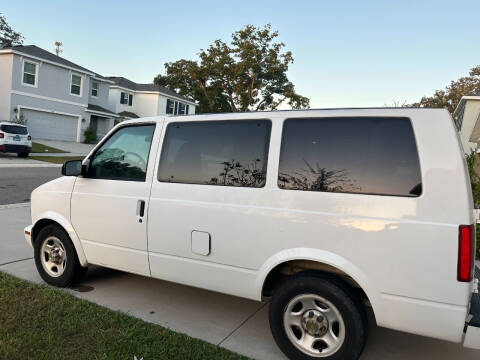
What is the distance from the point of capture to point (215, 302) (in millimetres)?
4320

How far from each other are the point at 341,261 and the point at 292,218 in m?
0.49

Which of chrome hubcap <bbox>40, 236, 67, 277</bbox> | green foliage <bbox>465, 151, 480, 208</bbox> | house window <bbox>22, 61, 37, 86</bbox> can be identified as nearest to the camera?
chrome hubcap <bbox>40, 236, 67, 277</bbox>

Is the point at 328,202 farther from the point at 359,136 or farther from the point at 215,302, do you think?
the point at 215,302

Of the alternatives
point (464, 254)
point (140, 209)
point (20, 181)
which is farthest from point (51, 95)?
point (464, 254)

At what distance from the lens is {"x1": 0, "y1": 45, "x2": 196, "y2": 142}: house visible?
2573 cm

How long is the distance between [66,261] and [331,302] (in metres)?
3.04

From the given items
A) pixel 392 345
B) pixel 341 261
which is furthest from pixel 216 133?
pixel 392 345

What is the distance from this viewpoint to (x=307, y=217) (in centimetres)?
298

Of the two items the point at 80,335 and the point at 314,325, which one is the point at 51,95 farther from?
the point at 314,325

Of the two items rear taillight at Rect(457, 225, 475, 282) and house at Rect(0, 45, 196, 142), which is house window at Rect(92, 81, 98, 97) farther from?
rear taillight at Rect(457, 225, 475, 282)

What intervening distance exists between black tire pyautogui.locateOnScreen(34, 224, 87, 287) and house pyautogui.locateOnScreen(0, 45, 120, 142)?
25.2 metres

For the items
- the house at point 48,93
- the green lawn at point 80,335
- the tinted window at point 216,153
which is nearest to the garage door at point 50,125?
the house at point 48,93

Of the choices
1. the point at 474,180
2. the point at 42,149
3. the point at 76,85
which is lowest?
the point at 42,149

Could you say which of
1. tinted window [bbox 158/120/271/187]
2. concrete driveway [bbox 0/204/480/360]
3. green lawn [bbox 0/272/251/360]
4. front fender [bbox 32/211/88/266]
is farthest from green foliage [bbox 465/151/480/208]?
front fender [bbox 32/211/88/266]
